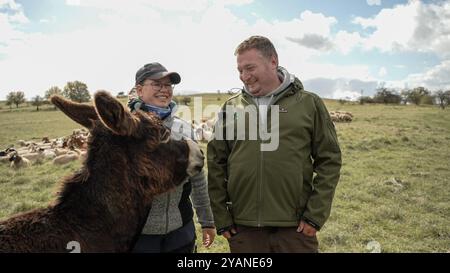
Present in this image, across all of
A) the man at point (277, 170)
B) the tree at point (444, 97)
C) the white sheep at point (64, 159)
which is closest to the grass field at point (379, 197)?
the white sheep at point (64, 159)

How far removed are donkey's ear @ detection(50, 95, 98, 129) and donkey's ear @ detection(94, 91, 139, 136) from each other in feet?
1.26

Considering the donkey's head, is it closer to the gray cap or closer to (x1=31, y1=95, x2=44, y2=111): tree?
the gray cap

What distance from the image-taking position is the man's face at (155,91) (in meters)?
4.08

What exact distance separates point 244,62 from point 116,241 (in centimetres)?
219

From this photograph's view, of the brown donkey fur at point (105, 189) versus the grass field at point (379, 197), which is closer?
the brown donkey fur at point (105, 189)

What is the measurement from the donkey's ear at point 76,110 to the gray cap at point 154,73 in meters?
0.81

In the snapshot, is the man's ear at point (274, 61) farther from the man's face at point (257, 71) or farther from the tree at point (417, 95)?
the tree at point (417, 95)

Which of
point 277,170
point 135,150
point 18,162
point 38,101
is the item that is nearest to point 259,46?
point 277,170

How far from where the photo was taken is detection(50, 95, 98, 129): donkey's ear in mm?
3311

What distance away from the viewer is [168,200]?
12.5ft

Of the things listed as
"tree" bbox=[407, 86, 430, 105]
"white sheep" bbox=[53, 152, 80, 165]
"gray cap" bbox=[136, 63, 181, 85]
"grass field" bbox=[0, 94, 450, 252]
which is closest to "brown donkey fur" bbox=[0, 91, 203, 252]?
"gray cap" bbox=[136, 63, 181, 85]

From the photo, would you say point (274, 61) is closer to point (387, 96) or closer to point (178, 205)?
point (178, 205)

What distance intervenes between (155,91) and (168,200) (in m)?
1.21
